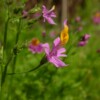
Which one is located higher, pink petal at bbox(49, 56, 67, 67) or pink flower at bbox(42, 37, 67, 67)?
pink flower at bbox(42, 37, 67, 67)

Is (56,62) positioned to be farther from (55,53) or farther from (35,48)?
(35,48)

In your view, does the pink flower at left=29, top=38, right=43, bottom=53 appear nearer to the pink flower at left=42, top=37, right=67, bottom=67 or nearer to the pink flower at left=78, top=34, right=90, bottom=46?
the pink flower at left=78, top=34, right=90, bottom=46

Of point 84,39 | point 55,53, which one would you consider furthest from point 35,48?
point 55,53

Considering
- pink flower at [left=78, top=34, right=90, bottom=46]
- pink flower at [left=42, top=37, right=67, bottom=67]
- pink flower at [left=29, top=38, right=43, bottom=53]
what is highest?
pink flower at [left=42, top=37, right=67, bottom=67]

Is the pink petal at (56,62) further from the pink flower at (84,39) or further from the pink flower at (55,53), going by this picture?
the pink flower at (84,39)

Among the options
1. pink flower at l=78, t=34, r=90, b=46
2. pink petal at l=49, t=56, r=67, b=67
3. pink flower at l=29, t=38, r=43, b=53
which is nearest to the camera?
pink petal at l=49, t=56, r=67, b=67

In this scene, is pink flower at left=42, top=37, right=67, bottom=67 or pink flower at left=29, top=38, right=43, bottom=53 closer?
pink flower at left=42, top=37, right=67, bottom=67

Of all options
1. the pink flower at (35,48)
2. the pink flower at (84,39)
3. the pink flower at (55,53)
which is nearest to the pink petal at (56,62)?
the pink flower at (55,53)

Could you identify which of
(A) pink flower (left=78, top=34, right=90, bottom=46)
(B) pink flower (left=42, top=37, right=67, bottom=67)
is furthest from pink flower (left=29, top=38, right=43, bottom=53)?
(B) pink flower (left=42, top=37, right=67, bottom=67)

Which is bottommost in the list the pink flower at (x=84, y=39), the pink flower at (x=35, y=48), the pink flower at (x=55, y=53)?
the pink flower at (x=35, y=48)

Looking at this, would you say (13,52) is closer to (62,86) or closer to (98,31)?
(62,86)

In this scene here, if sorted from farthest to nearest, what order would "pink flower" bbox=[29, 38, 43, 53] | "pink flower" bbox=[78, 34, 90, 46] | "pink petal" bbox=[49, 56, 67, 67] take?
1. "pink flower" bbox=[29, 38, 43, 53]
2. "pink flower" bbox=[78, 34, 90, 46]
3. "pink petal" bbox=[49, 56, 67, 67]
